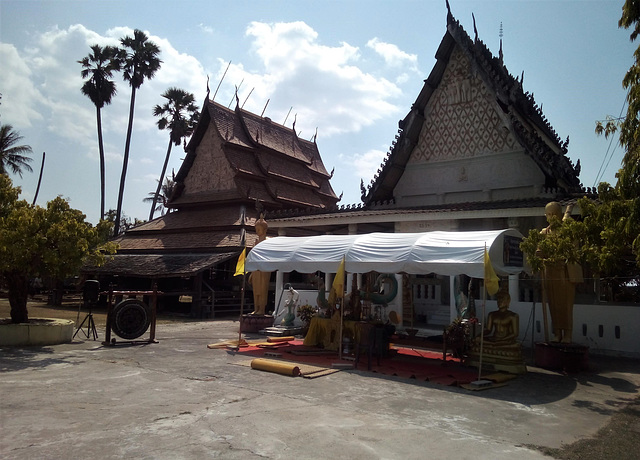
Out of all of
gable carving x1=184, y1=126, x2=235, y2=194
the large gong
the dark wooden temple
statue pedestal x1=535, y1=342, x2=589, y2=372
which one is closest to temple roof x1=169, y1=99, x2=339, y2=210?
the dark wooden temple

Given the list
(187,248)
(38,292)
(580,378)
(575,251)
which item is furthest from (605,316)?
(38,292)

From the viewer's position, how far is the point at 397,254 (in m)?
10.0

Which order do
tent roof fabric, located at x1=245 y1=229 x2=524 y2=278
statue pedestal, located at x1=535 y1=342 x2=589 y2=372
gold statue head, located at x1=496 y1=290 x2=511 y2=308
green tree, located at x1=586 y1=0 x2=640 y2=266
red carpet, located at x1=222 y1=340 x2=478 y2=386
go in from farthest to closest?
gold statue head, located at x1=496 y1=290 x2=511 y2=308 < statue pedestal, located at x1=535 y1=342 x2=589 y2=372 < tent roof fabric, located at x1=245 y1=229 x2=524 y2=278 < red carpet, located at x1=222 y1=340 x2=478 y2=386 < green tree, located at x1=586 y1=0 x2=640 y2=266

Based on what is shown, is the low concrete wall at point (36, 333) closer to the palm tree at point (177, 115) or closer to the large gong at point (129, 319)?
the large gong at point (129, 319)

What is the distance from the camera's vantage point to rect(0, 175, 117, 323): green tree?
1048 centimetres

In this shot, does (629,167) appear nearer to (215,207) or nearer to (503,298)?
(503,298)

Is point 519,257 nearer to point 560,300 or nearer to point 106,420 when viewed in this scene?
point 560,300

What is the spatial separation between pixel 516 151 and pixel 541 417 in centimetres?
1091

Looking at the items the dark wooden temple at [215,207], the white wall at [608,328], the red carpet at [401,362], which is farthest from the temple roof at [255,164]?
the white wall at [608,328]

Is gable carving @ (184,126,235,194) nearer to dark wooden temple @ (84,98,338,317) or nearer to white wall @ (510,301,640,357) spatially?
dark wooden temple @ (84,98,338,317)

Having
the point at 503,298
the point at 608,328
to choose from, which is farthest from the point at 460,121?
the point at 503,298

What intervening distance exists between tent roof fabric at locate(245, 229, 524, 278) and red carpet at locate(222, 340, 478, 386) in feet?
6.14

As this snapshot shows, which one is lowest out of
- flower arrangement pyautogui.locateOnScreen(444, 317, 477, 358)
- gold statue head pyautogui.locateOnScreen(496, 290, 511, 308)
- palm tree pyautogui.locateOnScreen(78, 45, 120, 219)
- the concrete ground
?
the concrete ground

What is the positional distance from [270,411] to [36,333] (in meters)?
7.58
